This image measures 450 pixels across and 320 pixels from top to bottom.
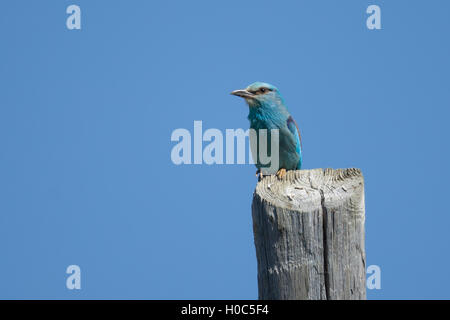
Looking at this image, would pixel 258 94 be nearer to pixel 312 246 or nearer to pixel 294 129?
pixel 294 129

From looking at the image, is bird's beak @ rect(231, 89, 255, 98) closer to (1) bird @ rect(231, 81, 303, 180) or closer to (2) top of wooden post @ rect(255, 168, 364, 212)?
(1) bird @ rect(231, 81, 303, 180)

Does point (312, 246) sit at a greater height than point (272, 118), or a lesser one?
lesser

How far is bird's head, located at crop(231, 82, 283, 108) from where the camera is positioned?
7785mm

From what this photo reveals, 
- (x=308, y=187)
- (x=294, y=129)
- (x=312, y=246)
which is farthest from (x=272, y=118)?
(x=312, y=246)

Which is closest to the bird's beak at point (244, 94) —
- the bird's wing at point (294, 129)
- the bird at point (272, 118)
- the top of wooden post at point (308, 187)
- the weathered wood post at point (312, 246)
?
the bird at point (272, 118)

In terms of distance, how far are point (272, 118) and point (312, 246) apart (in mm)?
4462

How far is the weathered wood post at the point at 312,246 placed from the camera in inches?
134

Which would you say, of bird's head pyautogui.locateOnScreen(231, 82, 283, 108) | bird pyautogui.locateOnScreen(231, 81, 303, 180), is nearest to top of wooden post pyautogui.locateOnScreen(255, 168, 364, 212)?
bird pyautogui.locateOnScreen(231, 81, 303, 180)

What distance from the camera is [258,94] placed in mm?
7801

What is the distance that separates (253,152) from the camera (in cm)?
790

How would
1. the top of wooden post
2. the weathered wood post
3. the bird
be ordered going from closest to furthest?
1. the weathered wood post
2. the top of wooden post
3. the bird

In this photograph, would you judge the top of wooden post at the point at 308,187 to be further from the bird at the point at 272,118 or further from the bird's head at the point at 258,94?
the bird's head at the point at 258,94

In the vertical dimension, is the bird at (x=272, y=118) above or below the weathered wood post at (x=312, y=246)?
above

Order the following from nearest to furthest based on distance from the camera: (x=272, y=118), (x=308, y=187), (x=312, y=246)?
1. (x=312, y=246)
2. (x=308, y=187)
3. (x=272, y=118)
